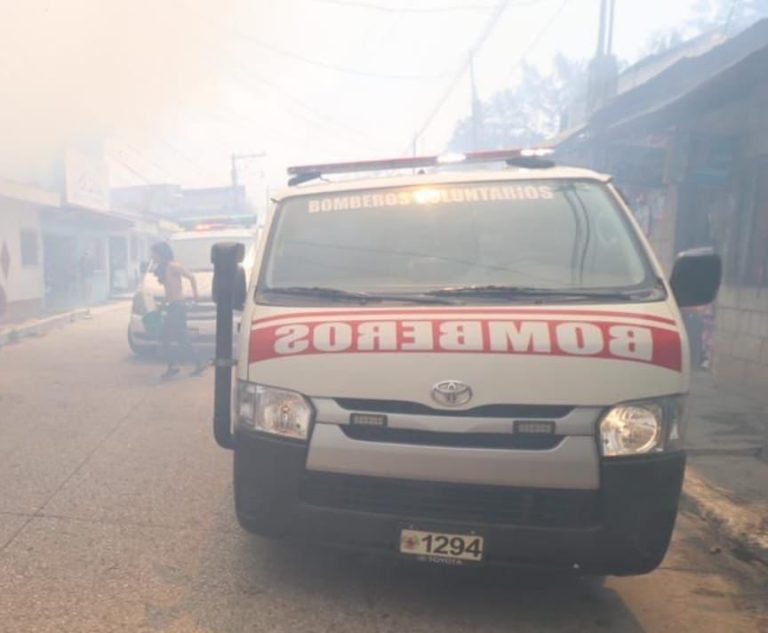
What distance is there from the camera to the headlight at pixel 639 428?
7.56 ft

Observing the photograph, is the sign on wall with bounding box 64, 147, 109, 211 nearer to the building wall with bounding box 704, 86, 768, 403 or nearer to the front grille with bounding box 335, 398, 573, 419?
the building wall with bounding box 704, 86, 768, 403

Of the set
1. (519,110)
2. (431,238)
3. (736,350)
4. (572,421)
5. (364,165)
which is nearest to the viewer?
(572,421)

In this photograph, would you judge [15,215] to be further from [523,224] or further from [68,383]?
[523,224]

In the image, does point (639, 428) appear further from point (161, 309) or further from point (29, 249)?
point (29, 249)

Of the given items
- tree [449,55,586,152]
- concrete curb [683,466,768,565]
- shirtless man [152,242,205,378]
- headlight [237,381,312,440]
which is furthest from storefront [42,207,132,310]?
tree [449,55,586,152]

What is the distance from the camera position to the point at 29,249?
48.6ft

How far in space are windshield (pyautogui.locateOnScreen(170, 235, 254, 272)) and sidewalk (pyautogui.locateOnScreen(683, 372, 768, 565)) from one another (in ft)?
24.0

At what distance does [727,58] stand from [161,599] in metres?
10.9

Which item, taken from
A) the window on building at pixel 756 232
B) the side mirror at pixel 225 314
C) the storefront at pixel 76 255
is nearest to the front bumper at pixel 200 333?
the side mirror at pixel 225 314

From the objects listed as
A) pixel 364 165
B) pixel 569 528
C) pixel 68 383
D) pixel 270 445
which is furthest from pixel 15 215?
pixel 569 528

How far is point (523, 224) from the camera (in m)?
3.04

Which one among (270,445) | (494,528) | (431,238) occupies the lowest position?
(494,528)

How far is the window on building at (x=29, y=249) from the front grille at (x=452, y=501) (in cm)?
1462

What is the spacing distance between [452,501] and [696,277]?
63.4 inches
